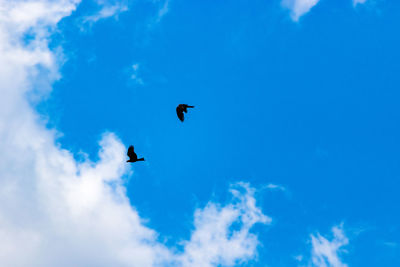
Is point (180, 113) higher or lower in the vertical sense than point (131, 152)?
higher

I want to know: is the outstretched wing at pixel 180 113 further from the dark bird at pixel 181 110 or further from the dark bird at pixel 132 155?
the dark bird at pixel 132 155

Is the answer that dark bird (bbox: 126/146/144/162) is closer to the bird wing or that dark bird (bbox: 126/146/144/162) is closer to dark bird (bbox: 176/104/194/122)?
the bird wing

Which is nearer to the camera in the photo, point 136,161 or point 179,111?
point 136,161

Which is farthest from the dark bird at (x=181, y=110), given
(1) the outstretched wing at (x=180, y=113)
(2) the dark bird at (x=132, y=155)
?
(2) the dark bird at (x=132, y=155)

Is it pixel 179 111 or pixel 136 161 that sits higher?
pixel 179 111

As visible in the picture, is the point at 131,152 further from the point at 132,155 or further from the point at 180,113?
the point at 180,113

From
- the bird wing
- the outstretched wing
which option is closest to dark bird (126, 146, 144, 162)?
the bird wing

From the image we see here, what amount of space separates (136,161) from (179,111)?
881cm

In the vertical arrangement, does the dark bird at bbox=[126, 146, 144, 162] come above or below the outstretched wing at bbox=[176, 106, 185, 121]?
below

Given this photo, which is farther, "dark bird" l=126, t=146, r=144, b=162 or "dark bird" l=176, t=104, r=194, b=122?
"dark bird" l=176, t=104, r=194, b=122

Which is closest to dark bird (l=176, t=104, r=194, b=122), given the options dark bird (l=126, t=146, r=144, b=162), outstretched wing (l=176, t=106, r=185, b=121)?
outstretched wing (l=176, t=106, r=185, b=121)

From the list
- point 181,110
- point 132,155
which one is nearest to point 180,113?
point 181,110

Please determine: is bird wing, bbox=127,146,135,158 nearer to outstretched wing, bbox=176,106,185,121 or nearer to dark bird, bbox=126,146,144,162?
dark bird, bbox=126,146,144,162

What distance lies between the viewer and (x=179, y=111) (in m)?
57.2
